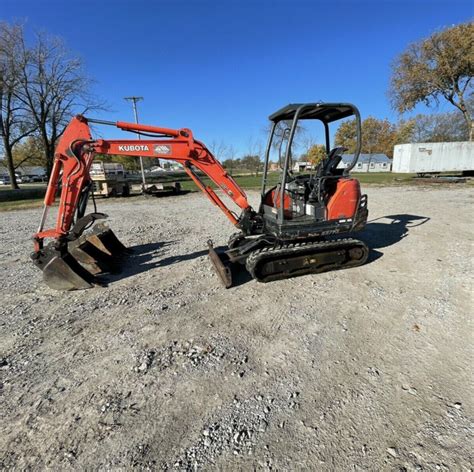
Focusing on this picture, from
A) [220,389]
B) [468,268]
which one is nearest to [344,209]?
[468,268]

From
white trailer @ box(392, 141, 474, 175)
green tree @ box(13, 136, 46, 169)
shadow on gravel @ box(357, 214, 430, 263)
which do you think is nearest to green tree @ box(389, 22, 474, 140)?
white trailer @ box(392, 141, 474, 175)

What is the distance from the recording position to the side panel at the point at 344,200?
16.2ft

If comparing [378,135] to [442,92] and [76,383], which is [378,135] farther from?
[76,383]

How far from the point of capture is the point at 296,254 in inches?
183

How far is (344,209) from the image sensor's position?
5043 millimetres

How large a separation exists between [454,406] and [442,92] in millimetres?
33045

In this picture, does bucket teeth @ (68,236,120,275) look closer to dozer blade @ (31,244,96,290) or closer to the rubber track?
dozer blade @ (31,244,96,290)

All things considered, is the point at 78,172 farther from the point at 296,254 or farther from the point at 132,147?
the point at 296,254

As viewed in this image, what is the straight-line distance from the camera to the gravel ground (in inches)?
77.4

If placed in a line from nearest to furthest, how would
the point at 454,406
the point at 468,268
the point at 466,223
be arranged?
the point at 454,406
the point at 468,268
the point at 466,223

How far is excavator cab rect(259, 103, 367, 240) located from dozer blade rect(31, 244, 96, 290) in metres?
3.30

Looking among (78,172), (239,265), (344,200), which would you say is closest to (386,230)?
(344,200)

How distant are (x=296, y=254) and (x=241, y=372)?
2.40m

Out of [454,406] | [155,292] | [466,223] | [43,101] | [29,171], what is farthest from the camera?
[29,171]
